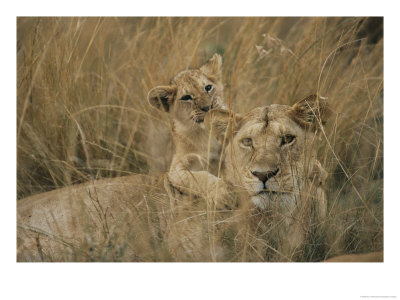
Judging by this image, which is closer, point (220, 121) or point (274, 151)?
point (274, 151)

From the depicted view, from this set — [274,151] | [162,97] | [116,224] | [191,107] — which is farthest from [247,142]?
[116,224]

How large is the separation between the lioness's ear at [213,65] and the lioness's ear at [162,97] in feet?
0.90

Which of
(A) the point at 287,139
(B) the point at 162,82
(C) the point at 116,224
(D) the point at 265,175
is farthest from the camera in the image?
(B) the point at 162,82

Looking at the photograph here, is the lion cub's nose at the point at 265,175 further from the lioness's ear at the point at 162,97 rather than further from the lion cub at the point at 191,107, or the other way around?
the lioness's ear at the point at 162,97

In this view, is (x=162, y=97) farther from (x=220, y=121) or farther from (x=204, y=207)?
(x=204, y=207)

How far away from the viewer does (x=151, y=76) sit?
403cm

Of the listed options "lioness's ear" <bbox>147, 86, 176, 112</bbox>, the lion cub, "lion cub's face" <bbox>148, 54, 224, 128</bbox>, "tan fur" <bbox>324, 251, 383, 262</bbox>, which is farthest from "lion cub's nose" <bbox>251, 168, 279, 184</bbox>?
"lioness's ear" <bbox>147, 86, 176, 112</bbox>

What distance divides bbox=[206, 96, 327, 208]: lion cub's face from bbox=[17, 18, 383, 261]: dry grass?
18 cm

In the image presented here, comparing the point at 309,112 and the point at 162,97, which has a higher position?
the point at 162,97

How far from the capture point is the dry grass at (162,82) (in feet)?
12.5

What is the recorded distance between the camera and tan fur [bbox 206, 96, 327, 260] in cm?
344

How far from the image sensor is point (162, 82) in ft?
13.1

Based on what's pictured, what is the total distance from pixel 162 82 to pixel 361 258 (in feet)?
6.02

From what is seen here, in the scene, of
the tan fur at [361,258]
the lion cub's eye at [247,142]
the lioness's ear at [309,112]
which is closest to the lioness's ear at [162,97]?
the lion cub's eye at [247,142]
